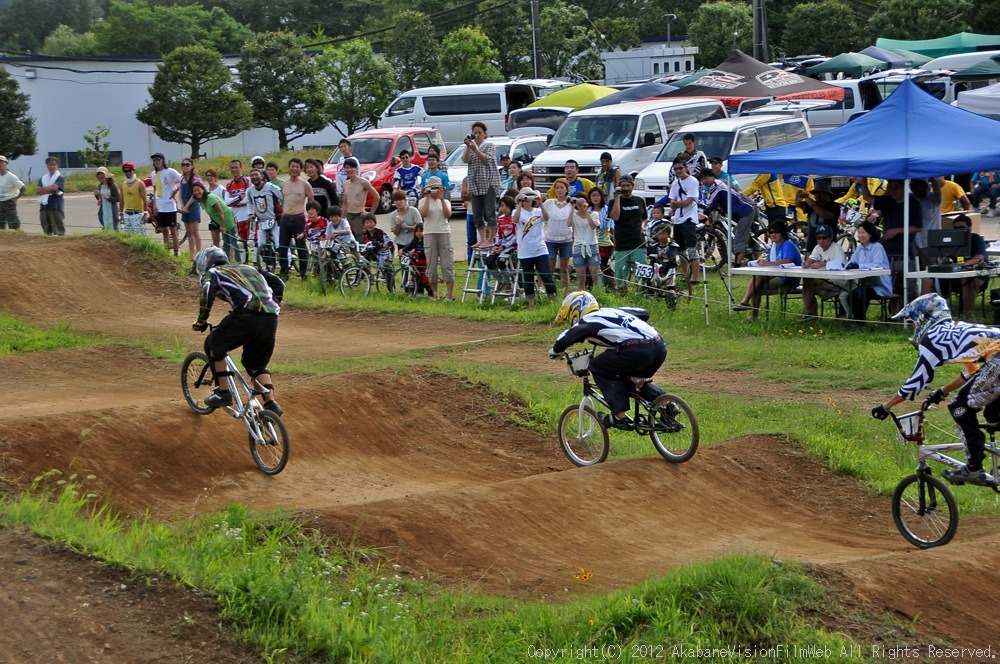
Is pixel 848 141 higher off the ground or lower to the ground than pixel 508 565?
higher

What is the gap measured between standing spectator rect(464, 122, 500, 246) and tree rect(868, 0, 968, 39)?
45646 mm

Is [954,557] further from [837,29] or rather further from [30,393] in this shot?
[837,29]

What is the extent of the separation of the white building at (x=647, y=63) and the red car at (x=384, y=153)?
97.4 ft

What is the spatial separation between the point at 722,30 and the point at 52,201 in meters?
46.0

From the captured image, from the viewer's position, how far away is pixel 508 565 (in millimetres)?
8523

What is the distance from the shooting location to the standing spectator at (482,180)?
1881 cm

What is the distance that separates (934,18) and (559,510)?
55330mm

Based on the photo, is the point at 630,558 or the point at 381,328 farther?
the point at 381,328

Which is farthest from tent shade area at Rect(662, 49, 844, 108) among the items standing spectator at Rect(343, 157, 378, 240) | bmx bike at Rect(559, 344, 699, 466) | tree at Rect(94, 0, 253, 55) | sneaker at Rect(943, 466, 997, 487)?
tree at Rect(94, 0, 253, 55)

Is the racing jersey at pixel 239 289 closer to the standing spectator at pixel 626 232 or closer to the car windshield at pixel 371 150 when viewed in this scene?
the standing spectator at pixel 626 232

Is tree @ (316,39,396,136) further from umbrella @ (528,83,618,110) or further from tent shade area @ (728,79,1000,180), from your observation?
tent shade area @ (728,79,1000,180)

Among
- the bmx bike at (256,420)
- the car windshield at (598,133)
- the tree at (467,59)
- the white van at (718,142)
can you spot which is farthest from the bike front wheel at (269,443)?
the tree at (467,59)

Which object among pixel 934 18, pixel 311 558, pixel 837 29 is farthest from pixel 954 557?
pixel 837 29

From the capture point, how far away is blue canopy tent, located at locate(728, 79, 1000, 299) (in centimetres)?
1512
